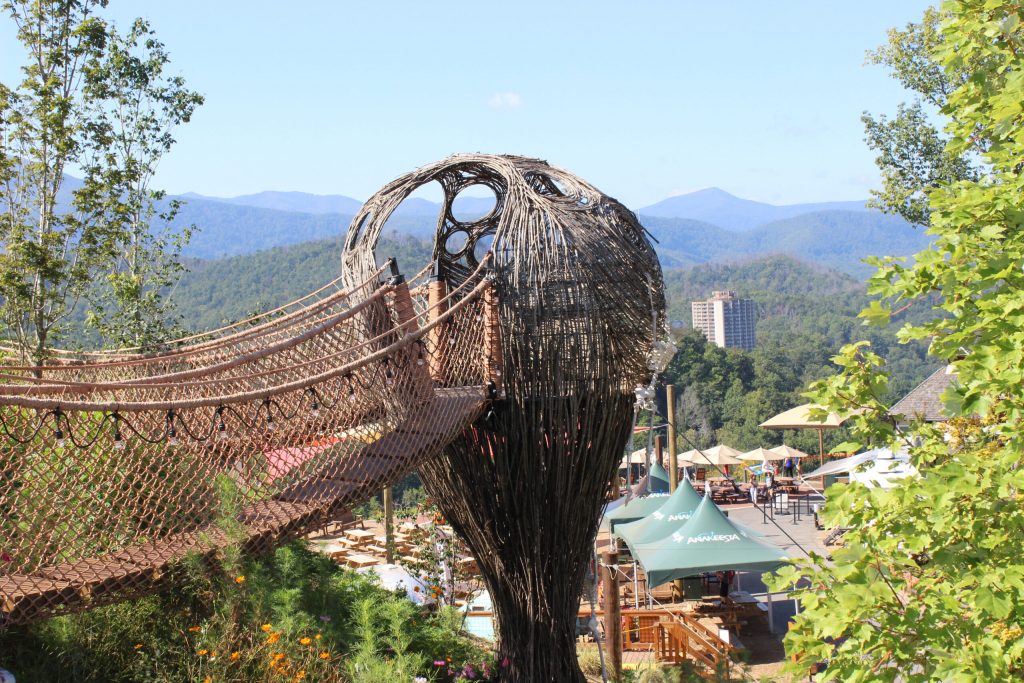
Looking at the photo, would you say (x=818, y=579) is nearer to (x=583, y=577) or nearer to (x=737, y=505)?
(x=583, y=577)

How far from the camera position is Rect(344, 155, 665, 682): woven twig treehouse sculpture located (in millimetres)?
4773

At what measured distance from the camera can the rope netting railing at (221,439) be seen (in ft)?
10.4

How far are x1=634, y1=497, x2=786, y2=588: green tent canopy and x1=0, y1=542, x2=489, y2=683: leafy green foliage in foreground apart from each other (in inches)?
156

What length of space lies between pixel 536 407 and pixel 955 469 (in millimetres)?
2657

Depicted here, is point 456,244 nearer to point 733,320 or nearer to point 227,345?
point 227,345

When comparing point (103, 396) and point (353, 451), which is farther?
point (103, 396)

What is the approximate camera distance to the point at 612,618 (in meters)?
6.56

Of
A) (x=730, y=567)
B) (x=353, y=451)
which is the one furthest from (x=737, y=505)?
(x=353, y=451)

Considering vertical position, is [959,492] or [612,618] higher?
[959,492]

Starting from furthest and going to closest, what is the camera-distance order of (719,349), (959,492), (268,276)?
1. (268,276)
2. (719,349)
3. (959,492)

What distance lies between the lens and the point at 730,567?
8.53 meters

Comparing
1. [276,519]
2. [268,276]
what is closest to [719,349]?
[268,276]

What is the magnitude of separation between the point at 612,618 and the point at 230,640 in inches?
126

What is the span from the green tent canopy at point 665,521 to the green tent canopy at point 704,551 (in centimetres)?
39
